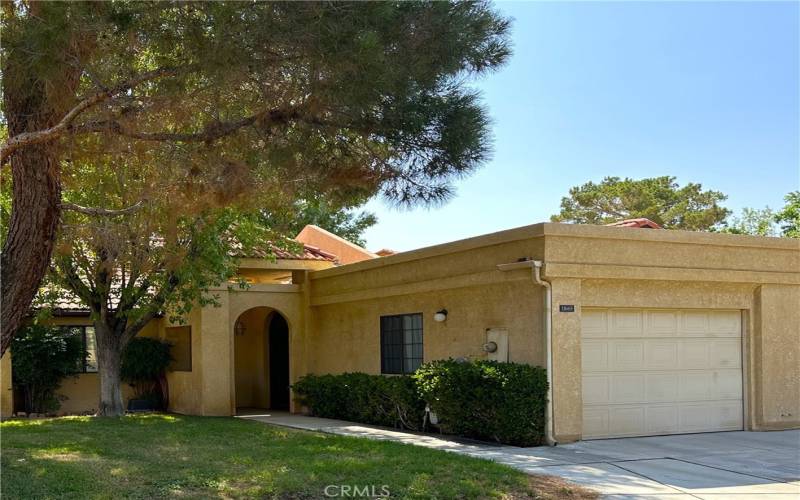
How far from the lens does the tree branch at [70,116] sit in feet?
35.0

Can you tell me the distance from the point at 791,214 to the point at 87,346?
26.0 metres

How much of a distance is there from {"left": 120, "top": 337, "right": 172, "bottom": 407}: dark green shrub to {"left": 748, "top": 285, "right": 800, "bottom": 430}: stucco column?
1341 cm

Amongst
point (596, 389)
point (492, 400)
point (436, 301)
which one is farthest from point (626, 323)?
point (436, 301)

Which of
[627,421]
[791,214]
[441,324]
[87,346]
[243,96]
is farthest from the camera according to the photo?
[791,214]

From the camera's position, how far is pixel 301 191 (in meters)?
12.7

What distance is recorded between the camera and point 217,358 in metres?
20.3

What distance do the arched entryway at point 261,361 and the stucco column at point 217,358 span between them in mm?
1928

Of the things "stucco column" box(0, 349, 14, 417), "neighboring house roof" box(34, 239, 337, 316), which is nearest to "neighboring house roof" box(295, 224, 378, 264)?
"neighboring house roof" box(34, 239, 337, 316)

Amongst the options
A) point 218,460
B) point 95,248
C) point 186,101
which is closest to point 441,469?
point 218,460

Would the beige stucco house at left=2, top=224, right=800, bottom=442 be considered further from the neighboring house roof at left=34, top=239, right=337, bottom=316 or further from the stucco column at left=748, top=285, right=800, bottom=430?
the neighboring house roof at left=34, top=239, right=337, bottom=316

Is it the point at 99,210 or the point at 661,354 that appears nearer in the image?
the point at 99,210

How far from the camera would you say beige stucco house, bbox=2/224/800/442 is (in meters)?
14.1

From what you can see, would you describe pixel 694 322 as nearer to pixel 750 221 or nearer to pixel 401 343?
pixel 401 343

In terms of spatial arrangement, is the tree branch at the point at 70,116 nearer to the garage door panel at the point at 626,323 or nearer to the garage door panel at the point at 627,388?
the garage door panel at the point at 626,323
